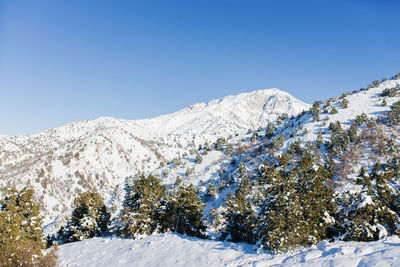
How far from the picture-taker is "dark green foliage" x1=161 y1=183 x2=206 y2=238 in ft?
79.9

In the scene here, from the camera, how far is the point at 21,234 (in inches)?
772

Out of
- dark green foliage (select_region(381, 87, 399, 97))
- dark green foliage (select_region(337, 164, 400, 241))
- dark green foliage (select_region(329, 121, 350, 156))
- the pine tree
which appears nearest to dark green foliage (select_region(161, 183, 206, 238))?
the pine tree

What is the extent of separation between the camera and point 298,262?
11.7 m

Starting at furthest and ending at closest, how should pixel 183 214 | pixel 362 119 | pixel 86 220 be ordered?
→ pixel 362 119 < pixel 86 220 < pixel 183 214

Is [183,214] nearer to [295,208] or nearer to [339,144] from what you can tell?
[295,208]

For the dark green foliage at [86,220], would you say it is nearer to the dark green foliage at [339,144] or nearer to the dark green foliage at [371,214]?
the dark green foliage at [371,214]

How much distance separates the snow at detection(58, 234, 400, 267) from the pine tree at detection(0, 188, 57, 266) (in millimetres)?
2534

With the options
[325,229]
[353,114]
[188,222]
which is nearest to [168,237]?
[188,222]

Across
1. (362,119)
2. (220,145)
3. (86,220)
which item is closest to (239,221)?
(86,220)

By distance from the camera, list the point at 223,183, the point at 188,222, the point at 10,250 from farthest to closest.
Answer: the point at 223,183 → the point at 188,222 → the point at 10,250

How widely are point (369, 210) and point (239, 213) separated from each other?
1170 centimetres

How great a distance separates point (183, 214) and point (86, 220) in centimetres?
1392

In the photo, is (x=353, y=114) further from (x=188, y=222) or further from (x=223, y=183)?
(x=188, y=222)

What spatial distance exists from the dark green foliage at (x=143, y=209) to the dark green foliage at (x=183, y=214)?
104 centimetres
